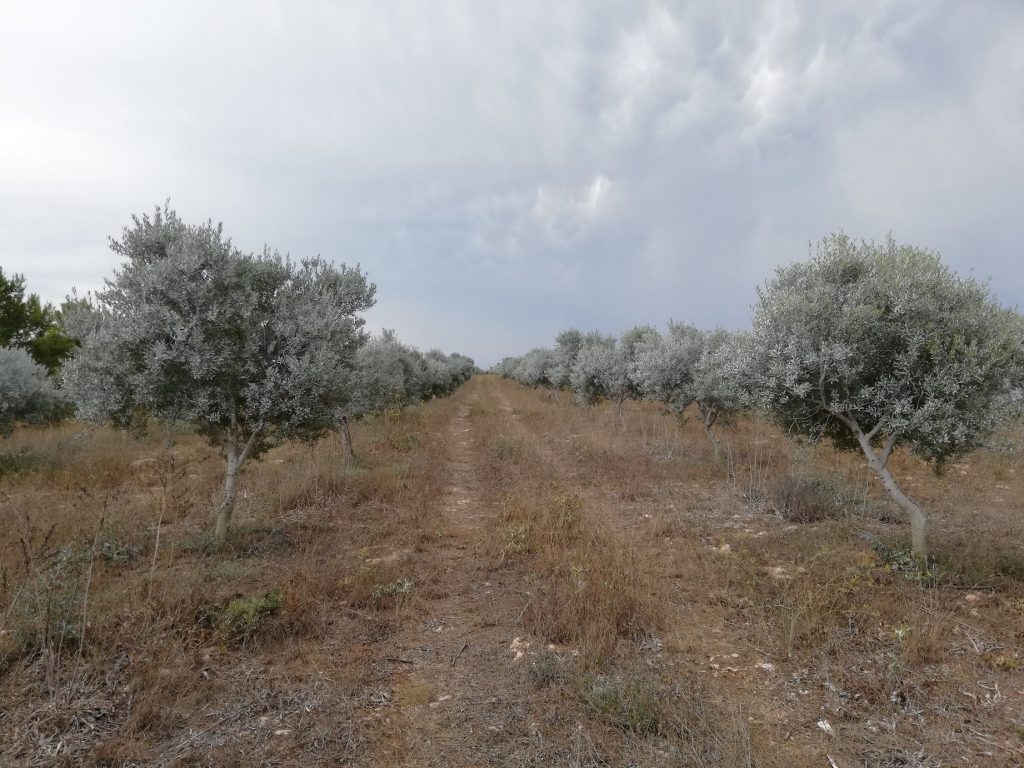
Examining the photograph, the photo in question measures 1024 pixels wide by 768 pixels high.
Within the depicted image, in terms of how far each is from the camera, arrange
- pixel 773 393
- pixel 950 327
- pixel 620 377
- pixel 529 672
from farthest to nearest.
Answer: pixel 620 377 → pixel 773 393 → pixel 950 327 → pixel 529 672

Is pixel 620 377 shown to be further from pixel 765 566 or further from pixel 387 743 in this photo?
pixel 387 743

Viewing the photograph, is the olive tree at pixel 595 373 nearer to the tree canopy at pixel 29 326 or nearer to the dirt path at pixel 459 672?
the dirt path at pixel 459 672

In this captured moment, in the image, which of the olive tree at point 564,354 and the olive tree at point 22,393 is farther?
the olive tree at point 564,354

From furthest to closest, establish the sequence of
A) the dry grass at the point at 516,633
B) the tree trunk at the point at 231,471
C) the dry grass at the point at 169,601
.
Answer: the tree trunk at the point at 231,471, the dry grass at the point at 169,601, the dry grass at the point at 516,633

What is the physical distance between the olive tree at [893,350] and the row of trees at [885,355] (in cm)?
2

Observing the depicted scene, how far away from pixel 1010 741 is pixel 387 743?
5.76 metres

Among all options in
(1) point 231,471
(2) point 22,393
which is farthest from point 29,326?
(1) point 231,471

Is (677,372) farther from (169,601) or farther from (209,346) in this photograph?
(169,601)

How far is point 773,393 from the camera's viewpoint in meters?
8.83

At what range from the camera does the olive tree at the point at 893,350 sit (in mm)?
7664

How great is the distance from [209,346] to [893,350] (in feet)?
38.2

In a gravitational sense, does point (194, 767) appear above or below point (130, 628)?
below

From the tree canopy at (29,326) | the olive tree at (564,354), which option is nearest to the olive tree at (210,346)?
the tree canopy at (29,326)

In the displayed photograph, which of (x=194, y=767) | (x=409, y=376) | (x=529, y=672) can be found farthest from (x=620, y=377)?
(x=194, y=767)
